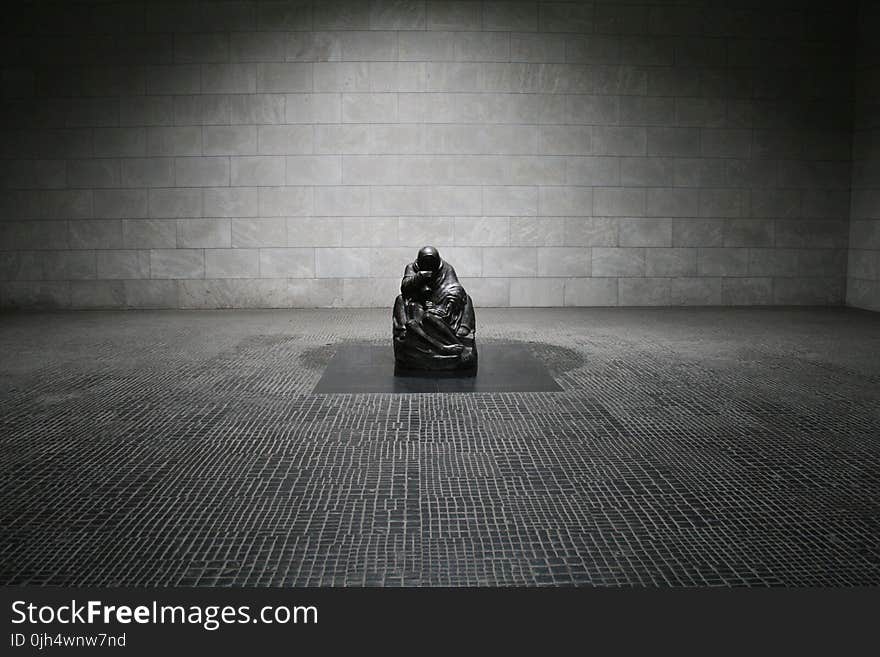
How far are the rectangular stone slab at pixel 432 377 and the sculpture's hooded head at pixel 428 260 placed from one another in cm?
92

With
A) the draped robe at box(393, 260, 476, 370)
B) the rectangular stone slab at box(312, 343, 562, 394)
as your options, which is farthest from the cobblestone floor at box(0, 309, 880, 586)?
the draped robe at box(393, 260, 476, 370)

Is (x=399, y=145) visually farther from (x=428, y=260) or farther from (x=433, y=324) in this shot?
(x=433, y=324)

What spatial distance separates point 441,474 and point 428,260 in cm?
316

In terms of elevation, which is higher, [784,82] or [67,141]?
[784,82]

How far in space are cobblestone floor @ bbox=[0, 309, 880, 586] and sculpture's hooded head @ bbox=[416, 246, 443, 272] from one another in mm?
1306

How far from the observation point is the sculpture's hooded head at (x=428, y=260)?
272 inches

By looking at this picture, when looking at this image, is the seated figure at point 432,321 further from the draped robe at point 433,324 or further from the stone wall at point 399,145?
the stone wall at point 399,145

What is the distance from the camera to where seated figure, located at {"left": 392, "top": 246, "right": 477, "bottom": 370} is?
6609 mm

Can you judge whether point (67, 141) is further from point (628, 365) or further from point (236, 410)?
point (628, 365)

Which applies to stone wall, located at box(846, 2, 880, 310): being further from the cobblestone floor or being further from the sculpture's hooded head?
the sculpture's hooded head

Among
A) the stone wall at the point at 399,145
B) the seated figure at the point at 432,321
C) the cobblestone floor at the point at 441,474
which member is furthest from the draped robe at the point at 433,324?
the stone wall at the point at 399,145

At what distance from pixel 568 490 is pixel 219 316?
7.84 metres

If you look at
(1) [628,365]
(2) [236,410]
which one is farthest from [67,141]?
(1) [628,365]

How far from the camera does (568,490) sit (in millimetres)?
3842
